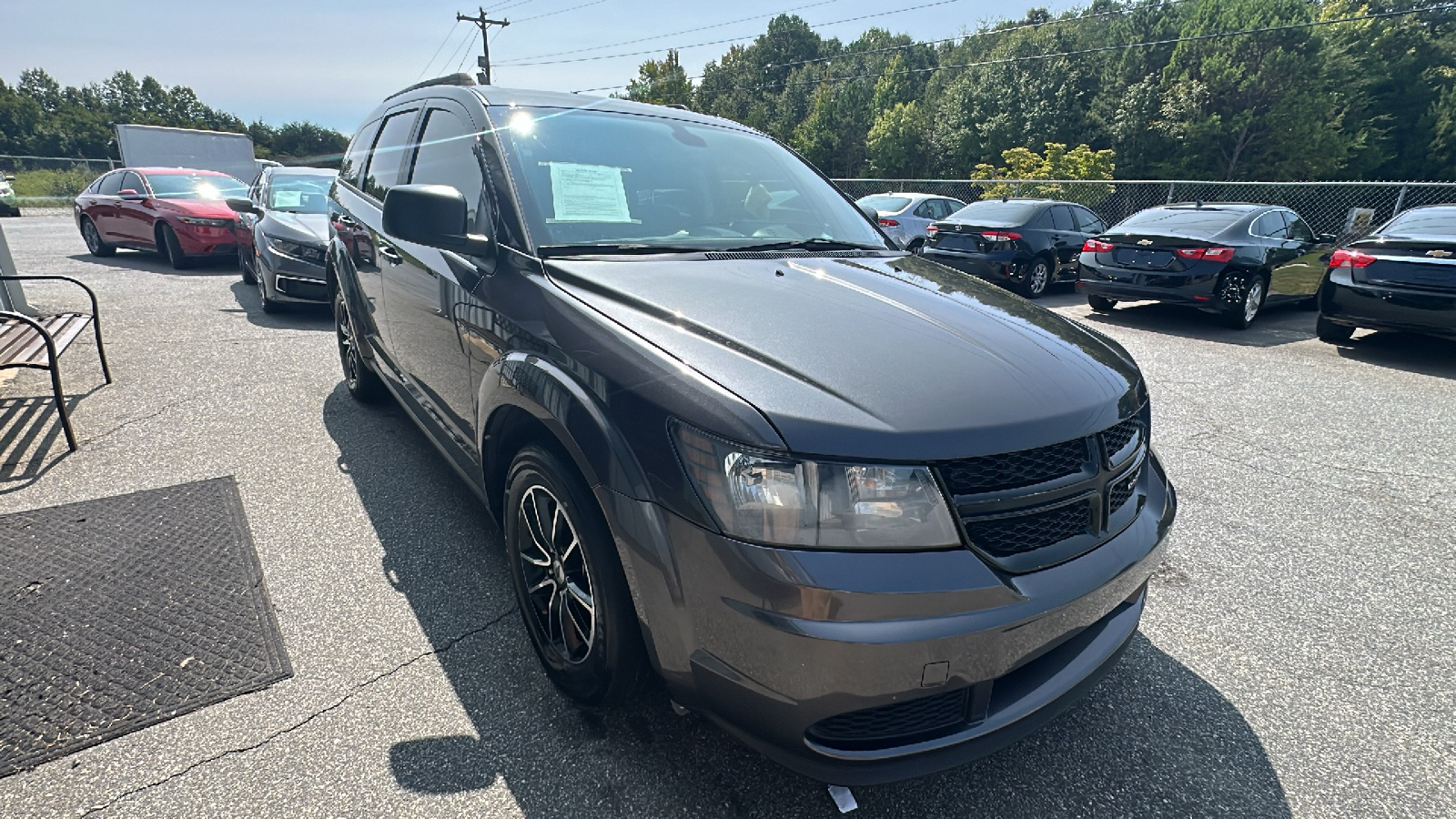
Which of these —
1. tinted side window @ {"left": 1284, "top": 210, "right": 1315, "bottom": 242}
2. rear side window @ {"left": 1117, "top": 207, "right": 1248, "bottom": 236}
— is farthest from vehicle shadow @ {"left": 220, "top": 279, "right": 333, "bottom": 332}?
tinted side window @ {"left": 1284, "top": 210, "right": 1315, "bottom": 242}

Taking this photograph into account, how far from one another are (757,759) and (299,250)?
7227 millimetres

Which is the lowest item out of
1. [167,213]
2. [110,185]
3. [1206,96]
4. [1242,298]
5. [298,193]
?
[1242,298]

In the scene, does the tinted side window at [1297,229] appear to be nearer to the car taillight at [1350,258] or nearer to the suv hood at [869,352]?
the car taillight at [1350,258]

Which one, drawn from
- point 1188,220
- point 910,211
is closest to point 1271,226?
point 1188,220

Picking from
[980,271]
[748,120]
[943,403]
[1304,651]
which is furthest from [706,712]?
[748,120]

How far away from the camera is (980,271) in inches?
396

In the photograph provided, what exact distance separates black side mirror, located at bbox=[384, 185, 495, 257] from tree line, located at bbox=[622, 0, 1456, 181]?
28.4m

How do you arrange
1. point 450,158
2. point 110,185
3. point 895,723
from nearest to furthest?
point 895,723
point 450,158
point 110,185

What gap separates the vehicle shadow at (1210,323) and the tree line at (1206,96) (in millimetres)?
19316

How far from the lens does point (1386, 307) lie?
654cm

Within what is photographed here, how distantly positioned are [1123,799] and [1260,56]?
49103 mm

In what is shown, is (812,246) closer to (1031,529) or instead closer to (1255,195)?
(1031,529)

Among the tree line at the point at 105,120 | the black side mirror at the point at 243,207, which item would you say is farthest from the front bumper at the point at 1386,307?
the tree line at the point at 105,120

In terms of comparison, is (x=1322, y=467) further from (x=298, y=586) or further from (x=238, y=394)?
(x=238, y=394)
